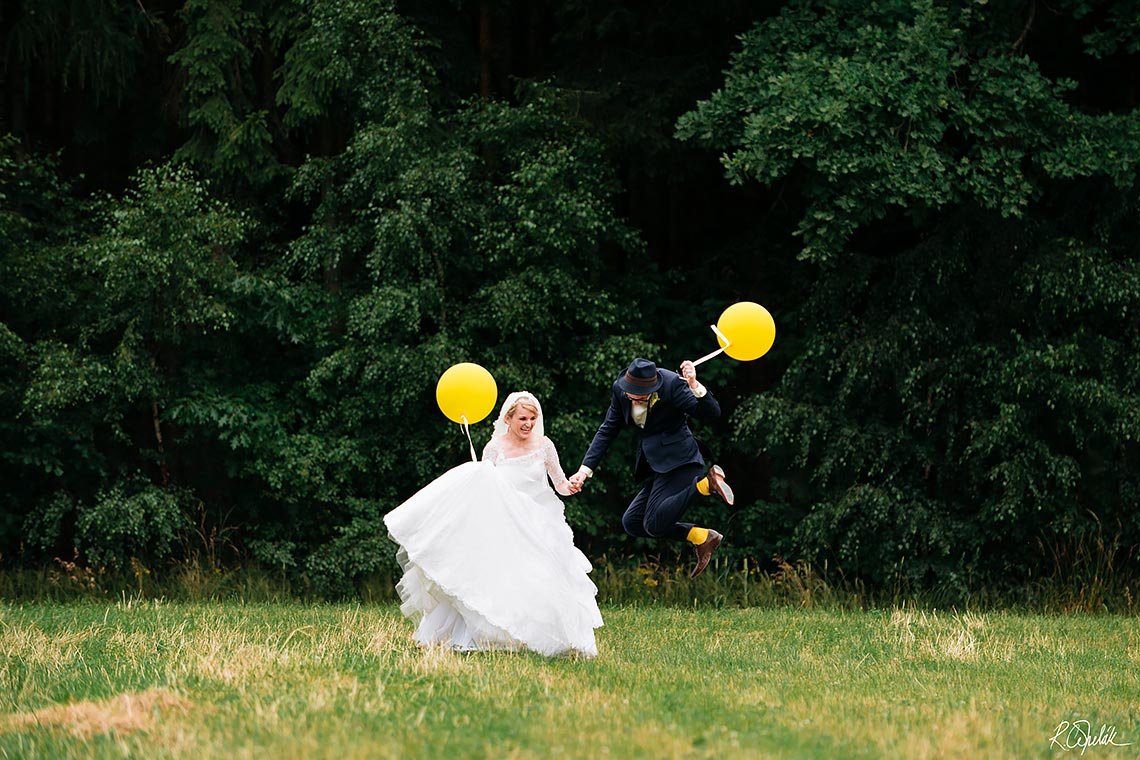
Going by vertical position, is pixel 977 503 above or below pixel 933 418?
below

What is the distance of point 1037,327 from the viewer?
16016mm

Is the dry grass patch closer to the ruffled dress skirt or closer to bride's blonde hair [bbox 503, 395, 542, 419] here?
the ruffled dress skirt

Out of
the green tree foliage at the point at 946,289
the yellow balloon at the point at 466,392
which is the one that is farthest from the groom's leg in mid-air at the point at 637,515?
the green tree foliage at the point at 946,289

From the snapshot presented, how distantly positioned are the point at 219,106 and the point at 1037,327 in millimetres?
10684

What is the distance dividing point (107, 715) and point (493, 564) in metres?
2.90

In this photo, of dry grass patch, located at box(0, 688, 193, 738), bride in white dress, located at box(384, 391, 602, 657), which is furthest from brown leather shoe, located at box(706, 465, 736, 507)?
dry grass patch, located at box(0, 688, 193, 738)

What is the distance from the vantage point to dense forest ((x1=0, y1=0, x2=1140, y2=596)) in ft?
50.2

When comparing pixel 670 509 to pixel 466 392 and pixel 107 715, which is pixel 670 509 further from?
pixel 107 715

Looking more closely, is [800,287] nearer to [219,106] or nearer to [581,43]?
[581,43]

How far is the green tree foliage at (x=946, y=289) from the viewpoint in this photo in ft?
48.5

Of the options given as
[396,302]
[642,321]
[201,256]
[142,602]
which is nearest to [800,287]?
[642,321]

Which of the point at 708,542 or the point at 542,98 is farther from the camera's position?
the point at 542,98

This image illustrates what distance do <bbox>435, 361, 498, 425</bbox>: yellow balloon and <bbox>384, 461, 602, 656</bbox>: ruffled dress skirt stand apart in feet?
1.86

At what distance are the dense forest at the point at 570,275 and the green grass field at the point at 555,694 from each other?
472 centimetres
